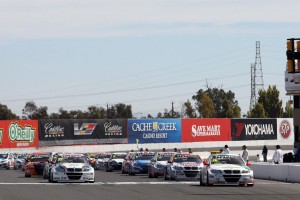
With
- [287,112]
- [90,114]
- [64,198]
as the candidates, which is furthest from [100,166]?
[90,114]

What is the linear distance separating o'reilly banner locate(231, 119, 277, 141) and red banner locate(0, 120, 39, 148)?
21995 millimetres

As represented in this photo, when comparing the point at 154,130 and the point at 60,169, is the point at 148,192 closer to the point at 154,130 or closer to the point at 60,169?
the point at 60,169

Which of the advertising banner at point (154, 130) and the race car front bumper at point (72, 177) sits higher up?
the advertising banner at point (154, 130)

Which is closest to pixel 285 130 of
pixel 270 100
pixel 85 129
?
pixel 85 129

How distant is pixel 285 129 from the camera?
9450 cm

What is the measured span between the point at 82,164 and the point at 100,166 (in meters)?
20.2

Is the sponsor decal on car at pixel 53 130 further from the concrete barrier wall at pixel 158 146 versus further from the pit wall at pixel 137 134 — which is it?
the concrete barrier wall at pixel 158 146

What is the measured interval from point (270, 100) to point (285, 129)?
40.7 metres

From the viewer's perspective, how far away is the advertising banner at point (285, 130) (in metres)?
94.1

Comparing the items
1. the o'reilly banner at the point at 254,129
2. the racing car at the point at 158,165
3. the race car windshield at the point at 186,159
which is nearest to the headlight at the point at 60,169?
the race car windshield at the point at 186,159

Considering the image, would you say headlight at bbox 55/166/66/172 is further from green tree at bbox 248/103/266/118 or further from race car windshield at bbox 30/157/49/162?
green tree at bbox 248/103/266/118

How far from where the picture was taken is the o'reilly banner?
9194 centimetres

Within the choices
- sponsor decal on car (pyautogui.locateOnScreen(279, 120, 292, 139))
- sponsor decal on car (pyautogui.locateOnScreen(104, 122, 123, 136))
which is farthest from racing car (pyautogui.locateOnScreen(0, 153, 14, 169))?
sponsor decal on car (pyautogui.locateOnScreen(279, 120, 292, 139))

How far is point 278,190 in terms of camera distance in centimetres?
2905
